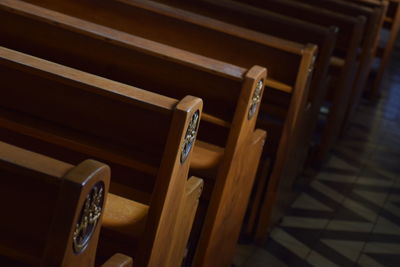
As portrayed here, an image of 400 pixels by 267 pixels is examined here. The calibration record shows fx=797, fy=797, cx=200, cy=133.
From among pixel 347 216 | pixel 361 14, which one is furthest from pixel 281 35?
pixel 361 14

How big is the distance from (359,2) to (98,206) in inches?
183

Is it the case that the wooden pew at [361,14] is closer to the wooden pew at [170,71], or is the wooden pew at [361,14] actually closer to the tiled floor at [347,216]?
the tiled floor at [347,216]

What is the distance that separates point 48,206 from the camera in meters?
1.43

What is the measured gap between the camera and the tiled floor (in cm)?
373

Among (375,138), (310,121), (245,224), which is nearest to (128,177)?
(245,224)

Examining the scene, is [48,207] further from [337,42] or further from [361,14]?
[361,14]

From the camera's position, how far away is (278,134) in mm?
3574

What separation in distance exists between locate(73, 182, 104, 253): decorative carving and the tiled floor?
82.5 inches

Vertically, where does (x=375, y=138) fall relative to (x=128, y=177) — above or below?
below

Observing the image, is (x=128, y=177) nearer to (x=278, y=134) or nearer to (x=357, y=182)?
(x=278, y=134)

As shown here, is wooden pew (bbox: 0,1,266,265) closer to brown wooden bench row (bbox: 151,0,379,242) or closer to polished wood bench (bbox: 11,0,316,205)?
polished wood bench (bbox: 11,0,316,205)

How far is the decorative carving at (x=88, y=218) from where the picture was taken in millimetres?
1392

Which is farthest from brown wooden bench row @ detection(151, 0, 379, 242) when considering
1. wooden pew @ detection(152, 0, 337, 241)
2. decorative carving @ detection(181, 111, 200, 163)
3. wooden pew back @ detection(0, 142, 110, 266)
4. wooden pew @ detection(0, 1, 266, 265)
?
wooden pew back @ detection(0, 142, 110, 266)

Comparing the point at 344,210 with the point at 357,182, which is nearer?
the point at 344,210
